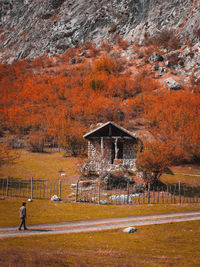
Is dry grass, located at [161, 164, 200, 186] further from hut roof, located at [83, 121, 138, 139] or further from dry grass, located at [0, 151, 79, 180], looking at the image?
dry grass, located at [0, 151, 79, 180]

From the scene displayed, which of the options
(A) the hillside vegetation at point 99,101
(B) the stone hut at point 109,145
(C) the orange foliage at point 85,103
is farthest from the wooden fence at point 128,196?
(C) the orange foliage at point 85,103

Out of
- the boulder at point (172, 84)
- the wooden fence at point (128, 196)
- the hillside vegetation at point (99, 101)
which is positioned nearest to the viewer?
the wooden fence at point (128, 196)

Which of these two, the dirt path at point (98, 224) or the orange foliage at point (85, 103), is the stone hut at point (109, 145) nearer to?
the orange foliage at point (85, 103)

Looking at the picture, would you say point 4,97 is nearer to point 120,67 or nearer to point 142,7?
point 120,67

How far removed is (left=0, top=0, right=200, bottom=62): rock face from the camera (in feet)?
302

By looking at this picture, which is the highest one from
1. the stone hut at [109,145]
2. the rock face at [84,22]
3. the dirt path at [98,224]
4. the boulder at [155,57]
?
the rock face at [84,22]

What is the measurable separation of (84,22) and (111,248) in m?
114

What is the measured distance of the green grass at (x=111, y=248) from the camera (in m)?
7.97

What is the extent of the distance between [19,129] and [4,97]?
77.2 feet

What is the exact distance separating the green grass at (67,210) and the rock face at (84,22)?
7645cm

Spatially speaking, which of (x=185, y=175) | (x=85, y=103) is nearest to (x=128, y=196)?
(x=185, y=175)

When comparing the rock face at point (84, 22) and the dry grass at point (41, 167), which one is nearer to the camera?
the dry grass at point (41, 167)

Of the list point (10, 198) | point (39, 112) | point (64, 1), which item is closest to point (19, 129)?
point (39, 112)

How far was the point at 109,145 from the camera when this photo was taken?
109ft
